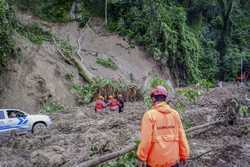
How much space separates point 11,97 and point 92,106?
482 centimetres

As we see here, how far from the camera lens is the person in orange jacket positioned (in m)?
6.84

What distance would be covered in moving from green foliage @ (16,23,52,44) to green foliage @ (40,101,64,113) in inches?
238

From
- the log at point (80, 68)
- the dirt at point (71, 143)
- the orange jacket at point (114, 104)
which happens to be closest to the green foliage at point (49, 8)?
the log at point (80, 68)

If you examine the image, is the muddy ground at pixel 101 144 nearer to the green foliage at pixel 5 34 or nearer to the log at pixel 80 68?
the green foliage at pixel 5 34

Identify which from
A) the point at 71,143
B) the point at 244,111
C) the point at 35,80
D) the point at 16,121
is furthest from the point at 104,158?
the point at 35,80

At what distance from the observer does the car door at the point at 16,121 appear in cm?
2114

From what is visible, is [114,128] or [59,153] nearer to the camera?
[59,153]

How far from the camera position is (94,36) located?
42.5 metres

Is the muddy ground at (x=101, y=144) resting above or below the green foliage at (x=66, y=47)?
below

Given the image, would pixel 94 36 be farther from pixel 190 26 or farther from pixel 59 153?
pixel 59 153

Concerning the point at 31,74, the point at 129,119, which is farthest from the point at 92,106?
the point at 129,119

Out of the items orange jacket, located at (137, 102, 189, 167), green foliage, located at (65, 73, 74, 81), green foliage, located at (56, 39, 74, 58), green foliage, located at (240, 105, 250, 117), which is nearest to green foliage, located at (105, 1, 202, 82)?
green foliage, located at (56, 39, 74, 58)

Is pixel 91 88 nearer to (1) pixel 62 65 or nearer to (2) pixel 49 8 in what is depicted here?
(1) pixel 62 65

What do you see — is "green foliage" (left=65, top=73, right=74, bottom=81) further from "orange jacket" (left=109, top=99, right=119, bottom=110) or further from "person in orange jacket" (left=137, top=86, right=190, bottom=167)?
"person in orange jacket" (left=137, top=86, right=190, bottom=167)
